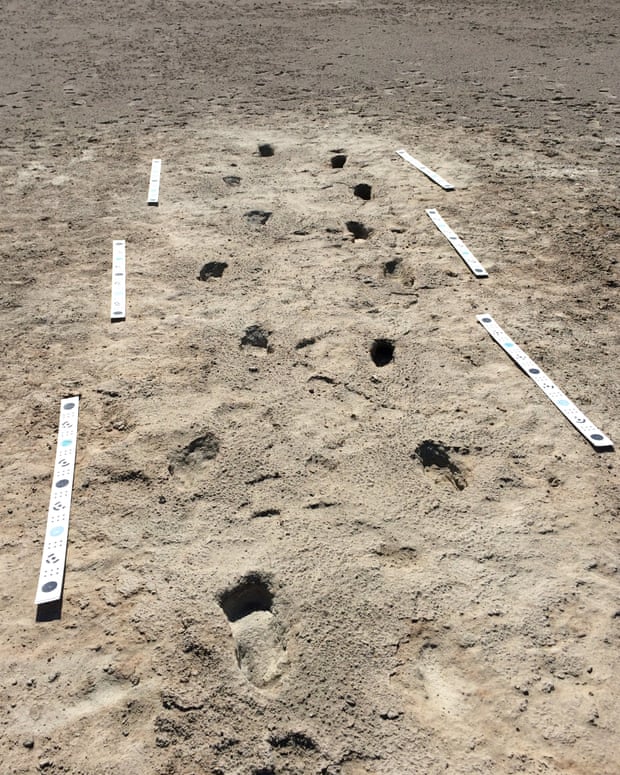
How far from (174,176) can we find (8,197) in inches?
55.2

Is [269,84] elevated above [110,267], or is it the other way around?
[269,84]

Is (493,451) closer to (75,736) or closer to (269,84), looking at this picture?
(75,736)

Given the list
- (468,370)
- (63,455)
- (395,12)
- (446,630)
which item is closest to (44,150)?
(63,455)

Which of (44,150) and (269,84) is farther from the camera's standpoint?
(269,84)

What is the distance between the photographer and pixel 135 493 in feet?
9.93

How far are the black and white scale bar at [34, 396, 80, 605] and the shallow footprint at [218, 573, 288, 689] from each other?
68cm

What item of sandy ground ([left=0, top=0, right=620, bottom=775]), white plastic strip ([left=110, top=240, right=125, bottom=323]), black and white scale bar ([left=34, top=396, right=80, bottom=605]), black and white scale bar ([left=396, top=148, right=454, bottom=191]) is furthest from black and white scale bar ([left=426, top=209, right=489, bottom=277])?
black and white scale bar ([left=34, top=396, right=80, bottom=605])

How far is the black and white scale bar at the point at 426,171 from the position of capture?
574 cm

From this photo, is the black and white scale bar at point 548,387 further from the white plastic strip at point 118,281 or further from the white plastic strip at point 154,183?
the white plastic strip at point 154,183

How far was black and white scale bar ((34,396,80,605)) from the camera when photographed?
8.62ft

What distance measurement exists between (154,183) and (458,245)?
272 cm

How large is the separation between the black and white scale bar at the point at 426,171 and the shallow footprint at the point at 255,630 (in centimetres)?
420

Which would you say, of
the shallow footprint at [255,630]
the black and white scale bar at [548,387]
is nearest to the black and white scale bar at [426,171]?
the black and white scale bar at [548,387]

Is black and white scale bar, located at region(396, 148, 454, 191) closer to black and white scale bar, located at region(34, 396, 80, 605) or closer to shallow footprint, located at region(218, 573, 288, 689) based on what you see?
black and white scale bar, located at region(34, 396, 80, 605)
